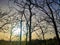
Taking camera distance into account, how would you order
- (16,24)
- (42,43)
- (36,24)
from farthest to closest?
(42,43) → (16,24) → (36,24)

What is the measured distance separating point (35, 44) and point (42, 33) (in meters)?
3.95

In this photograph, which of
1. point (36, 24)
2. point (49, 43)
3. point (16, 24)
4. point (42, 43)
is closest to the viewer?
point (36, 24)

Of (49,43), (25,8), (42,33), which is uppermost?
(25,8)

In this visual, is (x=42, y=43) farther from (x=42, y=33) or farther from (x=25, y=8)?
(x=25, y=8)

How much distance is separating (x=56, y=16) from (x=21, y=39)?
17.0 meters

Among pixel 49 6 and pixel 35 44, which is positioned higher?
pixel 49 6

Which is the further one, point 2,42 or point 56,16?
point 2,42

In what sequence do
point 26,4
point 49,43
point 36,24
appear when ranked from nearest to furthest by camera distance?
point 26,4
point 36,24
point 49,43

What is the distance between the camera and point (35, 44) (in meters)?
32.5

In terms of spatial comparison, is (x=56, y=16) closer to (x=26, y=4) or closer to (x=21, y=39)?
(x=26, y=4)

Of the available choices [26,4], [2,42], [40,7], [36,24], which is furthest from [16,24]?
[2,42]

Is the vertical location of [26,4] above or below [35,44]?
above

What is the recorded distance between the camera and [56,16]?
1753cm

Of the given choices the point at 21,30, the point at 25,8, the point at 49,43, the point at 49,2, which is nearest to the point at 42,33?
the point at 49,43
